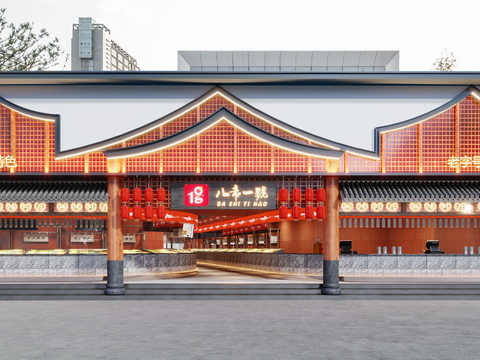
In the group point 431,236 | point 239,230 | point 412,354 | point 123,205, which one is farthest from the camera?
point 239,230

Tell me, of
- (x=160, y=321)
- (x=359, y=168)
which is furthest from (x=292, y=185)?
(x=160, y=321)

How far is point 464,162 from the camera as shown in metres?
15.1

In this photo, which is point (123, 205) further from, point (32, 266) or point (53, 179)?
point (32, 266)

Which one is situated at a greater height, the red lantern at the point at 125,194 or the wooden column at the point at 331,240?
the red lantern at the point at 125,194

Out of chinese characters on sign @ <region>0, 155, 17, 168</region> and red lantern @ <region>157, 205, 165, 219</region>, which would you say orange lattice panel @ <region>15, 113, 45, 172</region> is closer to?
chinese characters on sign @ <region>0, 155, 17, 168</region>

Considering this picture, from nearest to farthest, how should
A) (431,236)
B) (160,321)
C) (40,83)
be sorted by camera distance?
(160,321)
(40,83)
(431,236)

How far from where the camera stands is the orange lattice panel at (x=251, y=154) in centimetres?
1472

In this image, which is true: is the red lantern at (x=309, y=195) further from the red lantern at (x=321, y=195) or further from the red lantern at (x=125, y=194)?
the red lantern at (x=125, y=194)

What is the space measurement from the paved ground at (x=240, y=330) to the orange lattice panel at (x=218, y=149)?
391 centimetres

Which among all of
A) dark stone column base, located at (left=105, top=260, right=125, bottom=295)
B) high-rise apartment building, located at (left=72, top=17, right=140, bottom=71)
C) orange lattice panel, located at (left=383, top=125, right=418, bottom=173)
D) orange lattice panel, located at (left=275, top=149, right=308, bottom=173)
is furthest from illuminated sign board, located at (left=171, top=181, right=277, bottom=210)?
high-rise apartment building, located at (left=72, top=17, right=140, bottom=71)

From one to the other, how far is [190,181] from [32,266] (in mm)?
8645

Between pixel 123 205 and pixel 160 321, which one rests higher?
pixel 123 205

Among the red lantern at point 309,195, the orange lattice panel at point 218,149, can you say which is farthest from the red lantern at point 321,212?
the orange lattice panel at point 218,149

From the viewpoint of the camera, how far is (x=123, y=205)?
14758 mm
